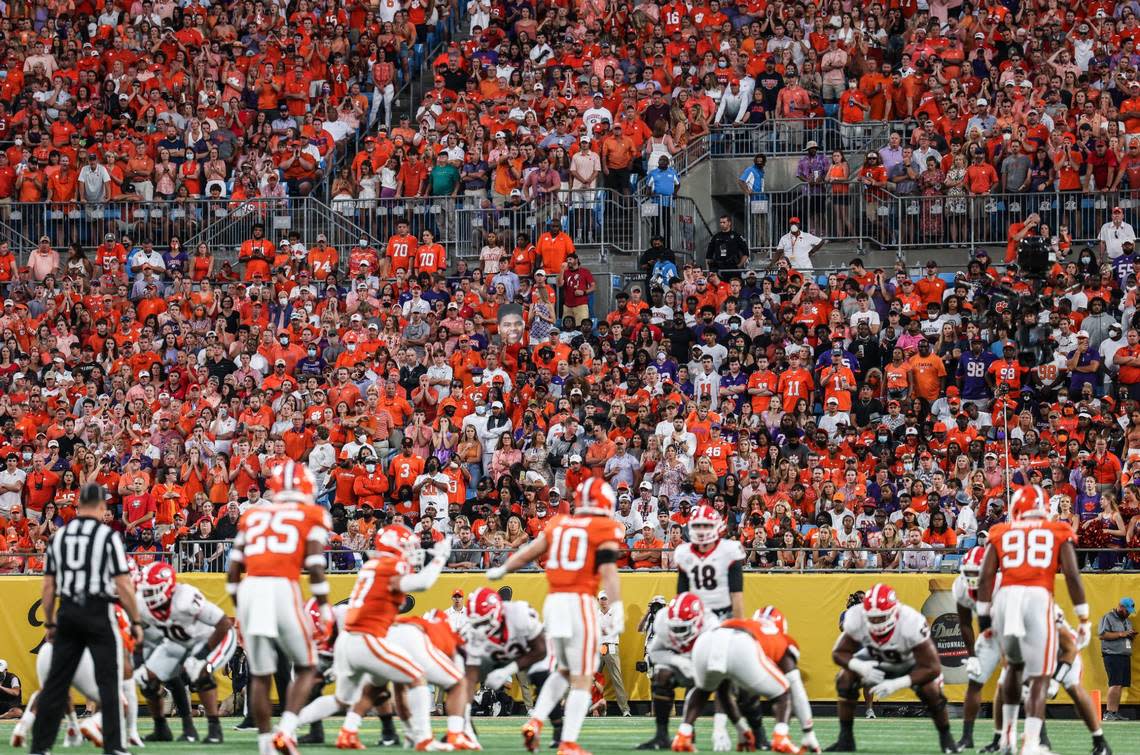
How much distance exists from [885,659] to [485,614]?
10.0ft

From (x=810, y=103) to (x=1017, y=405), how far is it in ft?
23.3

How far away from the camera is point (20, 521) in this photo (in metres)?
24.7

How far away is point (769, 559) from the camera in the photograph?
72.3ft

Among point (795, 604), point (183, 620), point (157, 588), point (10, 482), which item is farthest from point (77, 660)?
point (10, 482)

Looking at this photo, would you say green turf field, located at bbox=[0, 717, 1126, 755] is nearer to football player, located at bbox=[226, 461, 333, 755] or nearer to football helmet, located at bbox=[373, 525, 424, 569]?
football helmet, located at bbox=[373, 525, 424, 569]

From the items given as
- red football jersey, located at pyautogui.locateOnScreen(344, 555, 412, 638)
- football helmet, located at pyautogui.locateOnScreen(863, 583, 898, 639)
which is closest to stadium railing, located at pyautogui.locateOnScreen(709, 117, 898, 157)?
football helmet, located at pyautogui.locateOnScreen(863, 583, 898, 639)

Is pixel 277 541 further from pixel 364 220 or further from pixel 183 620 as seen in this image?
pixel 364 220

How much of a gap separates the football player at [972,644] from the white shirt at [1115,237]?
36.6 ft

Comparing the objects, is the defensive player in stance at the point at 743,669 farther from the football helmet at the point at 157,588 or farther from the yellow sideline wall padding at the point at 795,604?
the yellow sideline wall padding at the point at 795,604

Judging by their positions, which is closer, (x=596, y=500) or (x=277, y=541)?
(x=277, y=541)

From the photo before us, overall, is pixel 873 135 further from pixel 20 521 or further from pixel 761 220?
pixel 20 521

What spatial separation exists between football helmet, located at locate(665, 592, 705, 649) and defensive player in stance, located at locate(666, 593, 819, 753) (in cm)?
36

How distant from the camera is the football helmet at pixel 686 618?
1544 centimetres

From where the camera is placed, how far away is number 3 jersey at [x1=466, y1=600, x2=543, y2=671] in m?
15.8
